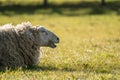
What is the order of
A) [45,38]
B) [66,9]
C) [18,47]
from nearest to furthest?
[18,47] → [45,38] → [66,9]

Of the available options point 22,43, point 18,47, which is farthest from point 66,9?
point 18,47

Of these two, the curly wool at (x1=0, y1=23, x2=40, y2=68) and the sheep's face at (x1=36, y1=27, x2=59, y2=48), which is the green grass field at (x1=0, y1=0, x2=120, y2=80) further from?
the sheep's face at (x1=36, y1=27, x2=59, y2=48)

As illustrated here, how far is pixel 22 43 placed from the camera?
13.0 metres

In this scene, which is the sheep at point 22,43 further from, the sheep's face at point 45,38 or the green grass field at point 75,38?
the green grass field at point 75,38

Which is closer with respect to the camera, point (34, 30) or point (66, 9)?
point (34, 30)

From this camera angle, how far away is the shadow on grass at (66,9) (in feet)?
173

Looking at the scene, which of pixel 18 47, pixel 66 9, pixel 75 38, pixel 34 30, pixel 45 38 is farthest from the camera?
pixel 66 9

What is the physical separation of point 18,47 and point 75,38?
55.8ft

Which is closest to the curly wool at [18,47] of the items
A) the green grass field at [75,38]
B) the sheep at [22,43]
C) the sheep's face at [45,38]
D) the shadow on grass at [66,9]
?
the sheep at [22,43]

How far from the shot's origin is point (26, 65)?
1289cm

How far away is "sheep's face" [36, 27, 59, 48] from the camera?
13.4 metres

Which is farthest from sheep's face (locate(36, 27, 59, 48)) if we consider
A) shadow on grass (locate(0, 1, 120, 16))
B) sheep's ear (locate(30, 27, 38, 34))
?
shadow on grass (locate(0, 1, 120, 16))

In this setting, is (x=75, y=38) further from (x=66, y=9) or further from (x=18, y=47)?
(x=66, y=9)

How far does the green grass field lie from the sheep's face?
2.17ft
